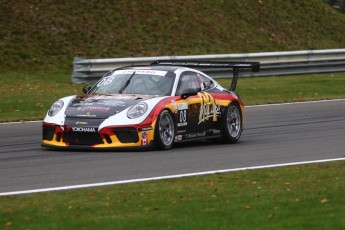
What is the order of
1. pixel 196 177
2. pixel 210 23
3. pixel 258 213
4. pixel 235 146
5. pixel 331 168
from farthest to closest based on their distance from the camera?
pixel 210 23, pixel 235 146, pixel 331 168, pixel 196 177, pixel 258 213

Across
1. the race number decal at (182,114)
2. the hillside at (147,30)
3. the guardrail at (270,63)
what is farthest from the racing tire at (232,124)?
the hillside at (147,30)

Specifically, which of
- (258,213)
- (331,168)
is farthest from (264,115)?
(258,213)

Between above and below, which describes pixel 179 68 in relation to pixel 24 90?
above

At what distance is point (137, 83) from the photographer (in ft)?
49.6

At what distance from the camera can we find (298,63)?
98.9 feet

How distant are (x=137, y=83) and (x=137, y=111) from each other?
3.98 feet

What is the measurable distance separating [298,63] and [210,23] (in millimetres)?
4337

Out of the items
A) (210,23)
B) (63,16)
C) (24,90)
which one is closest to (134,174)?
(24,90)

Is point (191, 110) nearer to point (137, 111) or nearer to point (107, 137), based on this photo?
point (137, 111)

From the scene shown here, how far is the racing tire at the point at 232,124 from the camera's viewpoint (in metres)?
15.7

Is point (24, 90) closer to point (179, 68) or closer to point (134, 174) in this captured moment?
point (179, 68)

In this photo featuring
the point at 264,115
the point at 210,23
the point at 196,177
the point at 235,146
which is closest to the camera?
the point at 196,177

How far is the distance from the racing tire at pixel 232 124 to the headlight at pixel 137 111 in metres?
2.07

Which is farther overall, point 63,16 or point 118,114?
point 63,16
